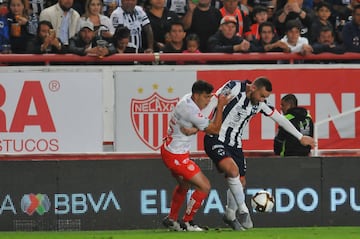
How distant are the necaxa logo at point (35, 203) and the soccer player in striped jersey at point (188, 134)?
96.2 inches

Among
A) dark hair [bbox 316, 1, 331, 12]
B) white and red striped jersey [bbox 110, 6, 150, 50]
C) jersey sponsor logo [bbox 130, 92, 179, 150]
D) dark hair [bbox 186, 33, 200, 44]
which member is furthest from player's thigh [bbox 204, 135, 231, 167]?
dark hair [bbox 316, 1, 331, 12]

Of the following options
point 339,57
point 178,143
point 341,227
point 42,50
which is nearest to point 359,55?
point 339,57

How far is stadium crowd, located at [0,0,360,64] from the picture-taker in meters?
15.2

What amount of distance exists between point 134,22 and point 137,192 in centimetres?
273

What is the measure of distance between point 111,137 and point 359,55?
13.2ft

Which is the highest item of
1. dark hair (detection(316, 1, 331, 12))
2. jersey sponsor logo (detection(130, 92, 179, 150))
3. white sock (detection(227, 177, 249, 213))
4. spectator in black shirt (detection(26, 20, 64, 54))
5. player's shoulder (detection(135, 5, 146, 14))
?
dark hair (detection(316, 1, 331, 12))

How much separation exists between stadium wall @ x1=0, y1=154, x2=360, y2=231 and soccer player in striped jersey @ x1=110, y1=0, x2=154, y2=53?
1.89 meters

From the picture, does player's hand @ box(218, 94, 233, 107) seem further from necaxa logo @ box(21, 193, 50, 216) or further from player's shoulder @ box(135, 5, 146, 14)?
necaxa logo @ box(21, 193, 50, 216)

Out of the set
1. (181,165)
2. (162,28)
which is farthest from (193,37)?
(181,165)

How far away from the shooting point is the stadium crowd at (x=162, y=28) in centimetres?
1519

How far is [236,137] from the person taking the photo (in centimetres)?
1353

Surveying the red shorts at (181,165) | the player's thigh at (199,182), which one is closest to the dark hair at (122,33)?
the red shorts at (181,165)

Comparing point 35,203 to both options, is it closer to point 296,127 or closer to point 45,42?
point 45,42

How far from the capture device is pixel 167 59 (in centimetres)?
1498
